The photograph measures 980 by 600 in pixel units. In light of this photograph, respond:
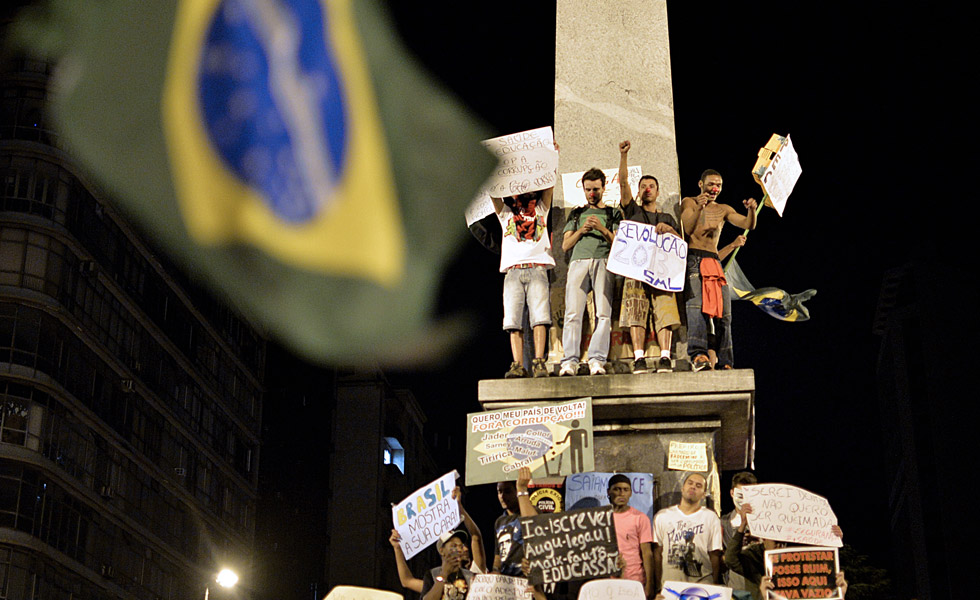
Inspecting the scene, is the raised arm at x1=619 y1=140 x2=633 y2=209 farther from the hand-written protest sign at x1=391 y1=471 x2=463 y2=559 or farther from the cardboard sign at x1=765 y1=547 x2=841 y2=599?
the cardboard sign at x1=765 y1=547 x2=841 y2=599

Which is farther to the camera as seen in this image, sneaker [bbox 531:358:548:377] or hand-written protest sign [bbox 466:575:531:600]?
sneaker [bbox 531:358:548:377]

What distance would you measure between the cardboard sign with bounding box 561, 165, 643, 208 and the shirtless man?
33.8 inches

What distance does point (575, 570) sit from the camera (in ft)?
34.2

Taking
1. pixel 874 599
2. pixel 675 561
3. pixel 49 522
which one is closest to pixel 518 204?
pixel 675 561

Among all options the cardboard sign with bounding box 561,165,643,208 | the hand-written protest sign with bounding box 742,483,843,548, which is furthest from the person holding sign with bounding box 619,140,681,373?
the hand-written protest sign with bounding box 742,483,843,548

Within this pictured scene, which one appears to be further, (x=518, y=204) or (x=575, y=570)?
(x=518, y=204)

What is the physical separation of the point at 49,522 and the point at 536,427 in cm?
3752

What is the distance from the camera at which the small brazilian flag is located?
14.1m

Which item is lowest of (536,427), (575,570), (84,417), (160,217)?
(575,570)

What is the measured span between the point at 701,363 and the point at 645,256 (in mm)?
1141

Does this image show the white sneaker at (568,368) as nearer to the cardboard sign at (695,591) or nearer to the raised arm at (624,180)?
the raised arm at (624,180)

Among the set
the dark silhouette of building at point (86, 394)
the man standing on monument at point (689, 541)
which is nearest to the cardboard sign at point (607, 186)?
the man standing on monument at point (689, 541)

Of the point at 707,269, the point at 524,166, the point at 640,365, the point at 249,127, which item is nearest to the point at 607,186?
the point at 524,166

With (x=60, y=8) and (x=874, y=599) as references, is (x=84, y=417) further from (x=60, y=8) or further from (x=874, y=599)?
→ (x=874, y=599)
